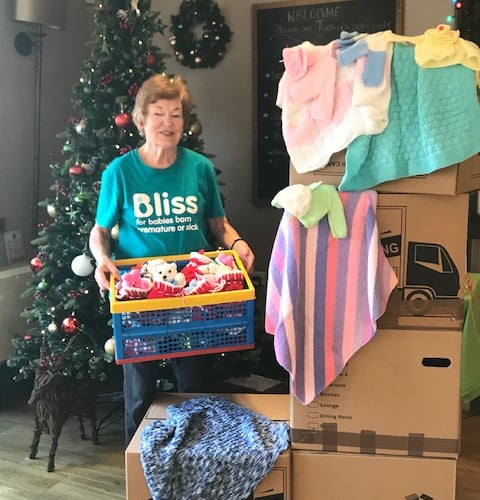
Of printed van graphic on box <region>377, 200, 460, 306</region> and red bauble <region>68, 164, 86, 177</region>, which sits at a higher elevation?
red bauble <region>68, 164, 86, 177</region>

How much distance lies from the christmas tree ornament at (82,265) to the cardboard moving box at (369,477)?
45.6 inches

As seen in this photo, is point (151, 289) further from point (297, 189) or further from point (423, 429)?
point (423, 429)

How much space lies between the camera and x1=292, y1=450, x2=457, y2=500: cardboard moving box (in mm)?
1793

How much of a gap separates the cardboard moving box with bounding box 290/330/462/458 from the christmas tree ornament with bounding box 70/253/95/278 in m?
1.09

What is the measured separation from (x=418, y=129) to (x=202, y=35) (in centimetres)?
217

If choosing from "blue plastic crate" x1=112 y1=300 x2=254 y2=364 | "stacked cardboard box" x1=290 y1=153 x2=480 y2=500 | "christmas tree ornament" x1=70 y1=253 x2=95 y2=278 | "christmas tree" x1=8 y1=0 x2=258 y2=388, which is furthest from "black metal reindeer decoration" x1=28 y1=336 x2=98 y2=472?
"stacked cardboard box" x1=290 y1=153 x2=480 y2=500

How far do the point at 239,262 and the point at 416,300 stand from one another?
585 mm

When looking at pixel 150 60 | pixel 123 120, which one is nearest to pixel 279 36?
pixel 150 60

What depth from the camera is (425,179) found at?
5.51 feet

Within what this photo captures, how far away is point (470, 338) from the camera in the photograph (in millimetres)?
2770

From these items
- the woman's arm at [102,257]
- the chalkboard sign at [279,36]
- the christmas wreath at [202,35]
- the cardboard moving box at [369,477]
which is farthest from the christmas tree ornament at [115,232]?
Answer: the christmas wreath at [202,35]

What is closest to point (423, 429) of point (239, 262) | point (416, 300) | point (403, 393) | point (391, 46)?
point (403, 393)

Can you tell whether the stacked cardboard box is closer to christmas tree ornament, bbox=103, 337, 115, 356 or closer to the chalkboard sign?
christmas tree ornament, bbox=103, 337, 115, 356

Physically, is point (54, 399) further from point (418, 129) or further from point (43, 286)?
point (418, 129)
